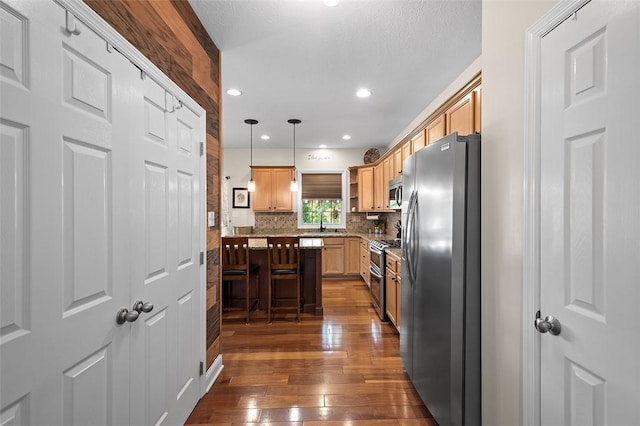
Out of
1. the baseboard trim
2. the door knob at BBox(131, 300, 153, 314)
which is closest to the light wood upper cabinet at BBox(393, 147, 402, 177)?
the baseboard trim

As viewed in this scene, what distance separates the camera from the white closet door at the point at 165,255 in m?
1.38

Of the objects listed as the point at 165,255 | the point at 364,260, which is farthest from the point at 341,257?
the point at 165,255

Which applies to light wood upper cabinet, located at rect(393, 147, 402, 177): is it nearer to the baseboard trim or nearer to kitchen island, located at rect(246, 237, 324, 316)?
kitchen island, located at rect(246, 237, 324, 316)

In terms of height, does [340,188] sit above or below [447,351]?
above

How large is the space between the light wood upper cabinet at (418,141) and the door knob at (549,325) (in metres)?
2.34

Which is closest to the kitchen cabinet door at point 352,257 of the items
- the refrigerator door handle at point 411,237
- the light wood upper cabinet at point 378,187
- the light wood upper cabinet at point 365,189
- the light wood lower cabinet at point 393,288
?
the light wood upper cabinet at point 365,189

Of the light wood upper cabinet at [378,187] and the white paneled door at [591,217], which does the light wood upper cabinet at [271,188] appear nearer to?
the light wood upper cabinet at [378,187]

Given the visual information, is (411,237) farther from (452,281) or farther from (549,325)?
(549,325)

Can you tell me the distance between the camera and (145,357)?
1433 mm

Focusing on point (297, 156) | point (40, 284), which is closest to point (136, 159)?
point (40, 284)

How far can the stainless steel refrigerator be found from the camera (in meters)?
1.62

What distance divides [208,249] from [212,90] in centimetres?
128

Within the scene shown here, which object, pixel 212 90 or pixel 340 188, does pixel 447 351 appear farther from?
pixel 340 188

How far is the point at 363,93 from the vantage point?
3.40 metres
